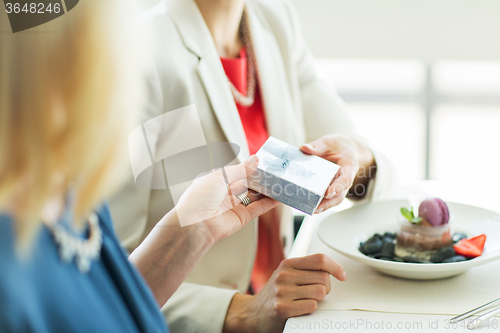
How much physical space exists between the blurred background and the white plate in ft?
3.50

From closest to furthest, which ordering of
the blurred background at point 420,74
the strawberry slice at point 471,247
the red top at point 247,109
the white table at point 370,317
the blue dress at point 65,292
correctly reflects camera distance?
the blue dress at point 65,292 → the white table at point 370,317 → the strawberry slice at point 471,247 → the red top at point 247,109 → the blurred background at point 420,74

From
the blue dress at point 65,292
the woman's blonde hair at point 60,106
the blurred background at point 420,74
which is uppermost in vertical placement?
the woman's blonde hair at point 60,106

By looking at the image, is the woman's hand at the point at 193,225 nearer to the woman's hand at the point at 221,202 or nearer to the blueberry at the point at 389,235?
the woman's hand at the point at 221,202

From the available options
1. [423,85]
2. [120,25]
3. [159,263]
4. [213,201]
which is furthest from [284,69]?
[423,85]

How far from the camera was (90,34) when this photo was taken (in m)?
0.35

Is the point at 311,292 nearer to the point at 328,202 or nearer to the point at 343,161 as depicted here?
the point at 328,202

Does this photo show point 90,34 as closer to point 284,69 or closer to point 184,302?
point 184,302

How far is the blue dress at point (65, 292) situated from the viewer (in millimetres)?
317

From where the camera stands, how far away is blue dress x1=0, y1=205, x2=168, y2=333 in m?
0.32

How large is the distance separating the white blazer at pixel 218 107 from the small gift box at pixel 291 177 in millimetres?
170

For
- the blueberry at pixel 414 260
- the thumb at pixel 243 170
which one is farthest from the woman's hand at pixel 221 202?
the blueberry at pixel 414 260

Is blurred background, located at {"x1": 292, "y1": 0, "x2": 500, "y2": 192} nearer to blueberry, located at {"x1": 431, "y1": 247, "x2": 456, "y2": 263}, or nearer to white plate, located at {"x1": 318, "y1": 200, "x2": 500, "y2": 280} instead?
white plate, located at {"x1": 318, "y1": 200, "x2": 500, "y2": 280}

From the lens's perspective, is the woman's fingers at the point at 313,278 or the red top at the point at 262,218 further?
the red top at the point at 262,218

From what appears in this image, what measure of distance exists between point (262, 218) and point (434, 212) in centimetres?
37
